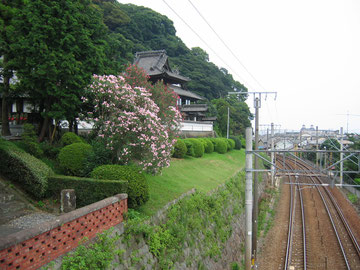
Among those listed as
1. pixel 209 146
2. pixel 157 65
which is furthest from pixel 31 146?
pixel 157 65

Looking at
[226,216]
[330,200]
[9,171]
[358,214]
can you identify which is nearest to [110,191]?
[9,171]

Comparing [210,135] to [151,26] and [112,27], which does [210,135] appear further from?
[151,26]

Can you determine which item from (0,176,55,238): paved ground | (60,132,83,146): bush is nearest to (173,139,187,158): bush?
(60,132,83,146): bush

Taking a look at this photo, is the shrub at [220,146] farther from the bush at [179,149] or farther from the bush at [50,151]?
the bush at [50,151]

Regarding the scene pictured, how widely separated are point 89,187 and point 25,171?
259 centimetres

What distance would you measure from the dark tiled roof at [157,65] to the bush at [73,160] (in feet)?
70.1

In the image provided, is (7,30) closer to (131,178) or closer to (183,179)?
(131,178)

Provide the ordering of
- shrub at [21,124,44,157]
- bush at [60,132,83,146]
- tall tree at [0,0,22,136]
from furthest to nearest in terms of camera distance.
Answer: bush at [60,132,83,146], tall tree at [0,0,22,136], shrub at [21,124,44,157]

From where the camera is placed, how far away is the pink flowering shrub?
36.8ft

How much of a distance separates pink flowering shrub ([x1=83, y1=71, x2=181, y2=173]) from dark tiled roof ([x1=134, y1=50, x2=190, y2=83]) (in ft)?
65.8

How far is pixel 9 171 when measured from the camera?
1041 cm

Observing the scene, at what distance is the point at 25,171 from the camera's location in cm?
1016

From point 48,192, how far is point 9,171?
1.58 metres

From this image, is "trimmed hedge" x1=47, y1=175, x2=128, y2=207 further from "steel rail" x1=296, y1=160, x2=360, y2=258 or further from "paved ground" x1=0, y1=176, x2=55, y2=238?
"steel rail" x1=296, y1=160, x2=360, y2=258
